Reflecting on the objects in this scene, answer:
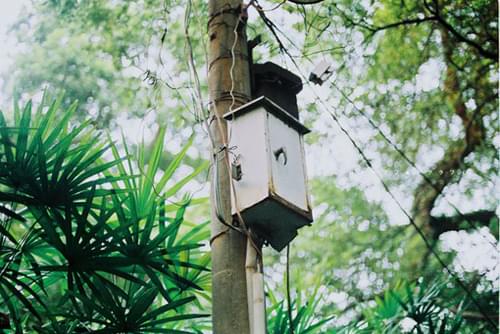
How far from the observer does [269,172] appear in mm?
2797

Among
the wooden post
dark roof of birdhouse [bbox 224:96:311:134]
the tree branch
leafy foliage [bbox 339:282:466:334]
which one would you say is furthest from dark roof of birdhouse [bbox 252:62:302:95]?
the tree branch

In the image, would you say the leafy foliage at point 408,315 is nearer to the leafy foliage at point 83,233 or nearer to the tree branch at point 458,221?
the leafy foliage at point 83,233

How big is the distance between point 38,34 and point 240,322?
9.88 metres

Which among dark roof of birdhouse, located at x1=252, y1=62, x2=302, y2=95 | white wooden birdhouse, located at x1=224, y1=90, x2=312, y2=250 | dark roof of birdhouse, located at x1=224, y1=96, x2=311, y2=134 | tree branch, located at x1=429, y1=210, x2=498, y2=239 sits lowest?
white wooden birdhouse, located at x1=224, y1=90, x2=312, y2=250

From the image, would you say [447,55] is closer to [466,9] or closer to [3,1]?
[466,9]

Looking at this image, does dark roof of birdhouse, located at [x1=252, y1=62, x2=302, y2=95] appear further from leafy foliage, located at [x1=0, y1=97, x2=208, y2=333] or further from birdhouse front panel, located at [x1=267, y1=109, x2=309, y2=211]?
leafy foliage, located at [x1=0, y1=97, x2=208, y2=333]

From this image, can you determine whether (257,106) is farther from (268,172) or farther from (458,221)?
(458,221)

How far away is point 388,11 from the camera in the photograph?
786cm

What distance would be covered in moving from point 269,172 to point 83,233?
4.10ft

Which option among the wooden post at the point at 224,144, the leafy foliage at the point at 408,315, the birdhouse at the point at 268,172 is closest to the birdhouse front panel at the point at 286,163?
the birdhouse at the point at 268,172

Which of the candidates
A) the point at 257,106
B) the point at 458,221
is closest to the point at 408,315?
the point at 257,106

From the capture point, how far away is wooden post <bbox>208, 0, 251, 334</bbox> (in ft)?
8.39

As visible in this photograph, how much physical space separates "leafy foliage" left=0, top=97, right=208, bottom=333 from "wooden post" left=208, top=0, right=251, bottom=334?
0.85 meters

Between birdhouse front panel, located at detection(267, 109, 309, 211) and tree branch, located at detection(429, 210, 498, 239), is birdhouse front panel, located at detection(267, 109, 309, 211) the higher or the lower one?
the lower one
